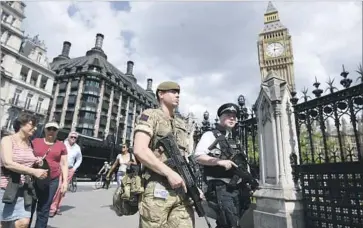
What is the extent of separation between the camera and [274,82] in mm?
4781

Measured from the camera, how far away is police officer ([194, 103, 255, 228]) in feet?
9.34

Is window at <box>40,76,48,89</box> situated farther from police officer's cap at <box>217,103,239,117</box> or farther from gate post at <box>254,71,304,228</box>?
police officer's cap at <box>217,103,239,117</box>

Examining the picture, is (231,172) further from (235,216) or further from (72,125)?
(72,125)

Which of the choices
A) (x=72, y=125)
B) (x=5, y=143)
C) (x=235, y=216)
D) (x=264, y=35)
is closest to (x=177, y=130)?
(x=235, y=216)

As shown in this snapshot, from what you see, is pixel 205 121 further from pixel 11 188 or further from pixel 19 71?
pixel 19 71

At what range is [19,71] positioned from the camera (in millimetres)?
30391

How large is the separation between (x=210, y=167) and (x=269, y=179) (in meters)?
2.06

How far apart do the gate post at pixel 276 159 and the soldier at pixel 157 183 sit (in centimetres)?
290

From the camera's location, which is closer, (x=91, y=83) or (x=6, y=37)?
(x=6, y=37)

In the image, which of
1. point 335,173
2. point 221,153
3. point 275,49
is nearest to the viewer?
point 221,153

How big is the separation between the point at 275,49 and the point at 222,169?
80.9 m

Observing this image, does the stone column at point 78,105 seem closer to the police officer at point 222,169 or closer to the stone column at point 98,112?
the stone column at point 98,112

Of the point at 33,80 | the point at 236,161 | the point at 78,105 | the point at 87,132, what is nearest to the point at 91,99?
the point at 78,105

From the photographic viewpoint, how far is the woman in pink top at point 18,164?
2385 millimetres
